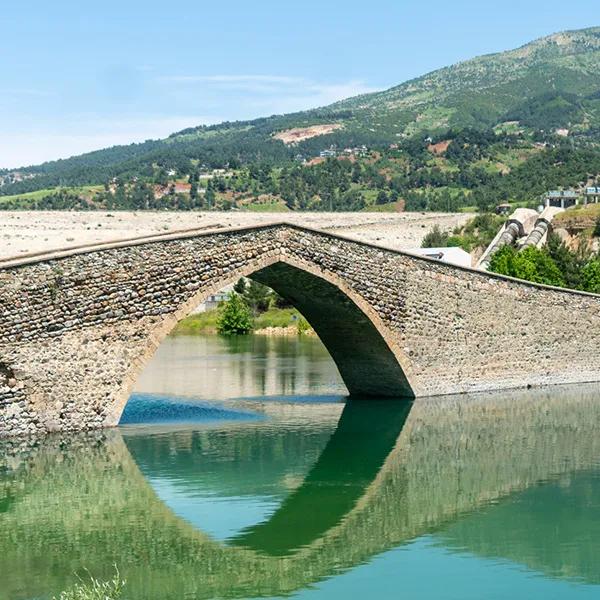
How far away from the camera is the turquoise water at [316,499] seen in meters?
12.0

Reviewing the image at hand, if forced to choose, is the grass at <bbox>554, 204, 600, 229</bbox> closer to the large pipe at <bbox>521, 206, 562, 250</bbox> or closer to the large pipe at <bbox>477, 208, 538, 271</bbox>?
the large pipe at <bbox>521, 206, 562, 250</bbox>

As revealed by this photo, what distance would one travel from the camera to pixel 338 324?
2334 cm

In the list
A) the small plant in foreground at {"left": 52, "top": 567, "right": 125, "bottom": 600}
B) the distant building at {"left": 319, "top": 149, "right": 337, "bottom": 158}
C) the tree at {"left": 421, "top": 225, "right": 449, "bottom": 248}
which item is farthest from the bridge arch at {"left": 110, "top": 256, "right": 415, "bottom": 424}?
the distant building at {"left": 319, "top": 149, "right": 337, "bottom": 158}

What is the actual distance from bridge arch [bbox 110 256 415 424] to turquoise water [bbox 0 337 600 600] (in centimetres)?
76

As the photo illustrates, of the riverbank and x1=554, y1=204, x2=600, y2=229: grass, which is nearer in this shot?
x1=554, y1=204, x2=600, y2=229: grass

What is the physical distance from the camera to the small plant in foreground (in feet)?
31.5

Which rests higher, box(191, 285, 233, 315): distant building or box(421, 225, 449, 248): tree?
box(421, 225, 449, 248): tree

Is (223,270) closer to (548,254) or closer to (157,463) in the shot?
(157,463)

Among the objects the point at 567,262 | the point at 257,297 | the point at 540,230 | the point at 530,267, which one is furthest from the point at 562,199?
the point at 530,267

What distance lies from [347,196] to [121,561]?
83077 mm

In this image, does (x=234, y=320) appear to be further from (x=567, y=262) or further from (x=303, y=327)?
(x=567, y=262)

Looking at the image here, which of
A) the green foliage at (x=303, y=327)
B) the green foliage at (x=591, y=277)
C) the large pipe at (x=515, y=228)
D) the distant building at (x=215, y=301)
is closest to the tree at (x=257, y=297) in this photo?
the distant building at (x=215, y=301)

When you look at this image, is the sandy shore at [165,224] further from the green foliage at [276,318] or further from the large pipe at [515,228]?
the large pipe at [515,228]

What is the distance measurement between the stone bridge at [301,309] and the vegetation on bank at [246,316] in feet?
78.9
